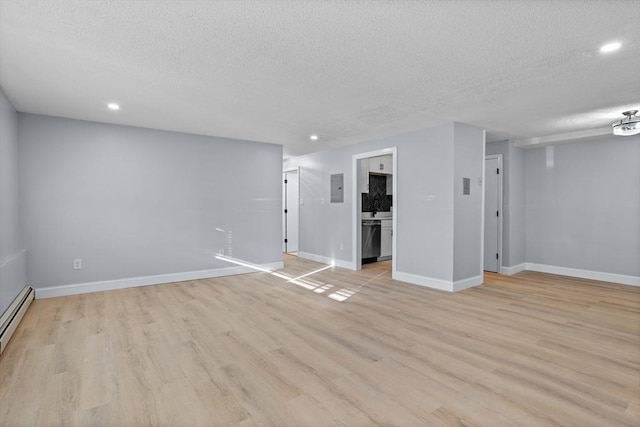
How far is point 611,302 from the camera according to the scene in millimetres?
4066

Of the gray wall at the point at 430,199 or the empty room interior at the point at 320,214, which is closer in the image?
the empty room interior at the point at 320,214

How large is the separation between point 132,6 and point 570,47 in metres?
3.01

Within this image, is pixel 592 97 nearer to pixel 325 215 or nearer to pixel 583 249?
pixel 583 249

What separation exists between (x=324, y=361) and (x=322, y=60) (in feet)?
7.82

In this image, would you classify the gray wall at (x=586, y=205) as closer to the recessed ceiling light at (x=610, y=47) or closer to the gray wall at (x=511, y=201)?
the gray wall at (x=511, y=201)

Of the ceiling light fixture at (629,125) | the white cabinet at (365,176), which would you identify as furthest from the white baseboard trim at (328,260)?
the ceiling light fixture at (629,125)

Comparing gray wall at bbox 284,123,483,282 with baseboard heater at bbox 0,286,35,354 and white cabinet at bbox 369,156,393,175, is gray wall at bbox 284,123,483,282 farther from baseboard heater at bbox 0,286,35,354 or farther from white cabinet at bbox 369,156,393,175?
baseboard heater at bbox 0,286,35,354

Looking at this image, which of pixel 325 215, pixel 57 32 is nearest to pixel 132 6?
pixel 57 32

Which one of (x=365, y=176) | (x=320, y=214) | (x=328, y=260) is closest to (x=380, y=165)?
(x=365, y=176)

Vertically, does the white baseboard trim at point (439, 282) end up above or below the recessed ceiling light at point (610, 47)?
below

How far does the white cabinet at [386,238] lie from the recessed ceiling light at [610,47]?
487 centimetres

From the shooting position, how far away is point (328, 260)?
6605mm

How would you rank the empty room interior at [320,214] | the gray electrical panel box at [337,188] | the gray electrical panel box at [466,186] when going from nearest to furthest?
the empty room interior at [320,214] → the gray electrical panel box at [466,186] → the gray electrical panel box at [337,188]

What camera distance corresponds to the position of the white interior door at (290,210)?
8.17 m
